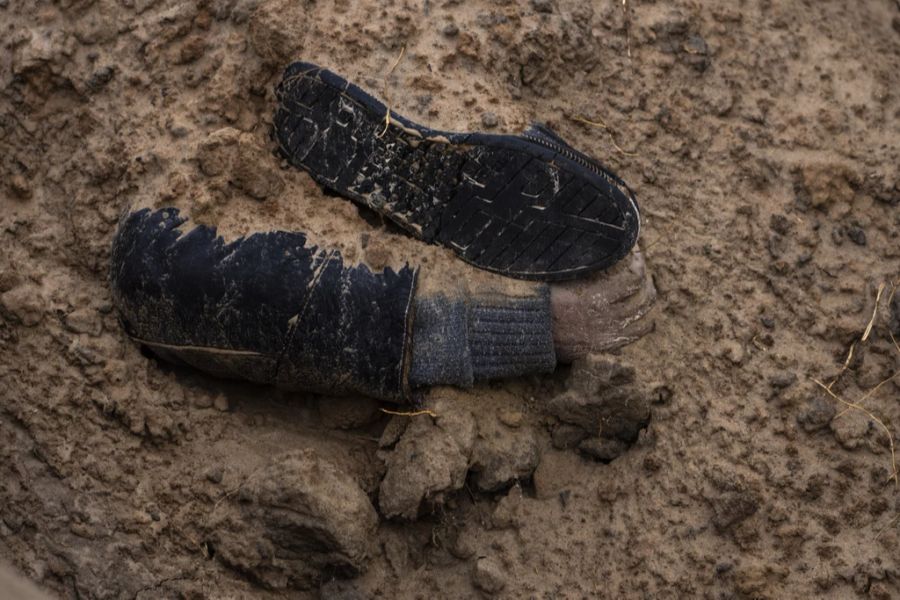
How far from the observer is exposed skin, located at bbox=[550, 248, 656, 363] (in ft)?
12.5

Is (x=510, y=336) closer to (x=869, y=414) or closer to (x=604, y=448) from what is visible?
(x=604, y=448)

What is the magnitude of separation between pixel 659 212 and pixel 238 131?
55.7 inches

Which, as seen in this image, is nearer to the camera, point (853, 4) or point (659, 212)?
point (659, 212)

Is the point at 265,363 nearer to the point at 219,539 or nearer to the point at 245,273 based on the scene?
the point at 245,273

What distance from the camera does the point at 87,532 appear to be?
11.6 feet

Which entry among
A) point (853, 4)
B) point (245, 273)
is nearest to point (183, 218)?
point (245, 273)

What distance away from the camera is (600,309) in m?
3.84

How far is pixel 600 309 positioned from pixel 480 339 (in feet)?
1.37

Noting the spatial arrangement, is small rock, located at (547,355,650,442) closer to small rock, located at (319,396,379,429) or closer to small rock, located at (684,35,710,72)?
small rock, located at (319,396,379,429)

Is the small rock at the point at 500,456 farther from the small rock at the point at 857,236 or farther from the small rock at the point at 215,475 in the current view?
the small rock at the point at 857,236

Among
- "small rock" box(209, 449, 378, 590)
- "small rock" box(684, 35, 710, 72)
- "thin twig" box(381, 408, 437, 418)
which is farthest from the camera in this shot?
"small rock" box(684, 35, 710, 72)

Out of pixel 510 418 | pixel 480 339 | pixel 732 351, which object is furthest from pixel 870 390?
pixel 480 339

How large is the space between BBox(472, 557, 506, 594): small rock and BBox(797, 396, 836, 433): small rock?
1.04 meters

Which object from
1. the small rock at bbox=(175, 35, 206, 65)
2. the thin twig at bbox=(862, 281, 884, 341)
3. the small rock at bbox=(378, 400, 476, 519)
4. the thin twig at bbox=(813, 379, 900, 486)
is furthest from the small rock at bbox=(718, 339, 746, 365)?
the small rock at bbox=(175, 35, 206, 65)
